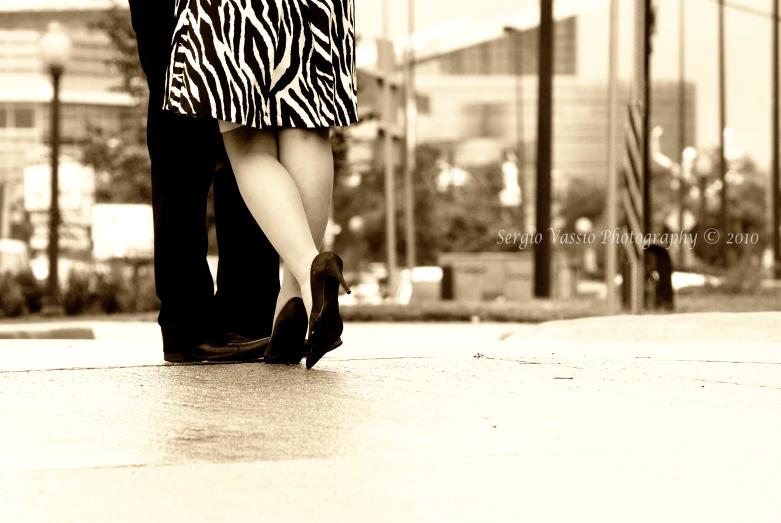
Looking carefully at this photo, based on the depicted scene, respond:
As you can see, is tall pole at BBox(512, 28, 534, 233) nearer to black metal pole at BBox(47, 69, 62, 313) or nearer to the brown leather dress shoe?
black metal pole at BBox(47, 69, 62, 313)

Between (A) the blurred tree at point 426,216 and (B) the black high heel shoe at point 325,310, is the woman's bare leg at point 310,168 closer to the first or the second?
(B) the black high heel shoe at point 325,310

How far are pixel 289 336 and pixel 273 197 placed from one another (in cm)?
37

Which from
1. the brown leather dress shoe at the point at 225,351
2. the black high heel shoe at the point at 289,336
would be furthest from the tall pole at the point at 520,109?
the black high heel shoe at the point at 289,336

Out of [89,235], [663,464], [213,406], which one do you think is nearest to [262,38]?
[213,406]

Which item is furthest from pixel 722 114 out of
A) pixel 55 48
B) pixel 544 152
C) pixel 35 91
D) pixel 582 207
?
pixel 35 91

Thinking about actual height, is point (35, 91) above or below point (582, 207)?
above

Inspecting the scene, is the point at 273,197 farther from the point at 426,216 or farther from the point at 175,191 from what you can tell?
the point at 426,216

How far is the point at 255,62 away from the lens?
378 cm

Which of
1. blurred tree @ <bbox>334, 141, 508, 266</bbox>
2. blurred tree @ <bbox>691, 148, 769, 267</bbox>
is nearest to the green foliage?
blurred tree @ <bbox>691, 148, 769, 267</bbox>

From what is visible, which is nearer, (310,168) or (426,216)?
(310,168)

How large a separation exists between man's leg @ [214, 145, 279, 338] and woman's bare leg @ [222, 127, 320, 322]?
41 centimetres

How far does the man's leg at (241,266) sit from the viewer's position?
424cm

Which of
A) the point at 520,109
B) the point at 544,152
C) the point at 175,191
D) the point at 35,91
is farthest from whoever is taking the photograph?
the point at 35,91

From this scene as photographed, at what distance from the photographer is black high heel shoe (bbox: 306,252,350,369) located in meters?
3.54
